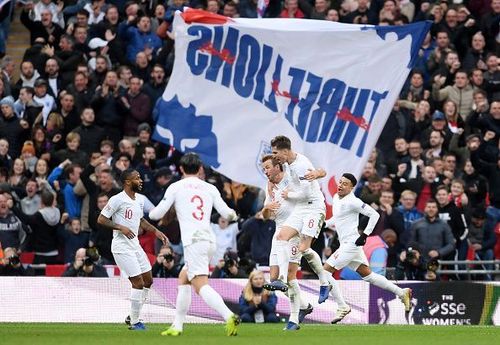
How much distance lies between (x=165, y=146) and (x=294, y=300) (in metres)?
9.20

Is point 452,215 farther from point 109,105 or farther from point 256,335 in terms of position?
point 256,335

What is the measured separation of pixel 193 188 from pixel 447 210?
30.6 feet

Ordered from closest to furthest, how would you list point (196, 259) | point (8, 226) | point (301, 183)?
point (196, 259) < point (301, 183) < point (8, 226)

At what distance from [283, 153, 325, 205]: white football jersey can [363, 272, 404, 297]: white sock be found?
224 centimetres

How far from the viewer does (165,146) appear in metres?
31.5

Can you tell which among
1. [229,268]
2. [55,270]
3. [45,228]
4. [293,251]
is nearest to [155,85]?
[45,228]

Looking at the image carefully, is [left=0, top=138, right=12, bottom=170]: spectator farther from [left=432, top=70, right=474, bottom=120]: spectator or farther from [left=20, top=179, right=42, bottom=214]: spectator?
[left=432, top=70, right=474, bottom=120]: spectator

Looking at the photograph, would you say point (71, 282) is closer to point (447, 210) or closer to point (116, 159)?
point (116, 159)

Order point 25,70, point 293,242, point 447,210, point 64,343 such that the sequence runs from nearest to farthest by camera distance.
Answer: point 64,343, point 293,242, point 447,210, point 25,70

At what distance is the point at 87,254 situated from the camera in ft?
89.0

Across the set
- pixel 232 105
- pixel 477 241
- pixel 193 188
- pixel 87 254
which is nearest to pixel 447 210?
pixel 477 241

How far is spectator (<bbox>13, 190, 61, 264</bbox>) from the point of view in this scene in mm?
29062

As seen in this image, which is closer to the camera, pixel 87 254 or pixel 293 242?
pixel 293 242

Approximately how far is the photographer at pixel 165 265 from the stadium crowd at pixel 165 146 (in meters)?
0.04
